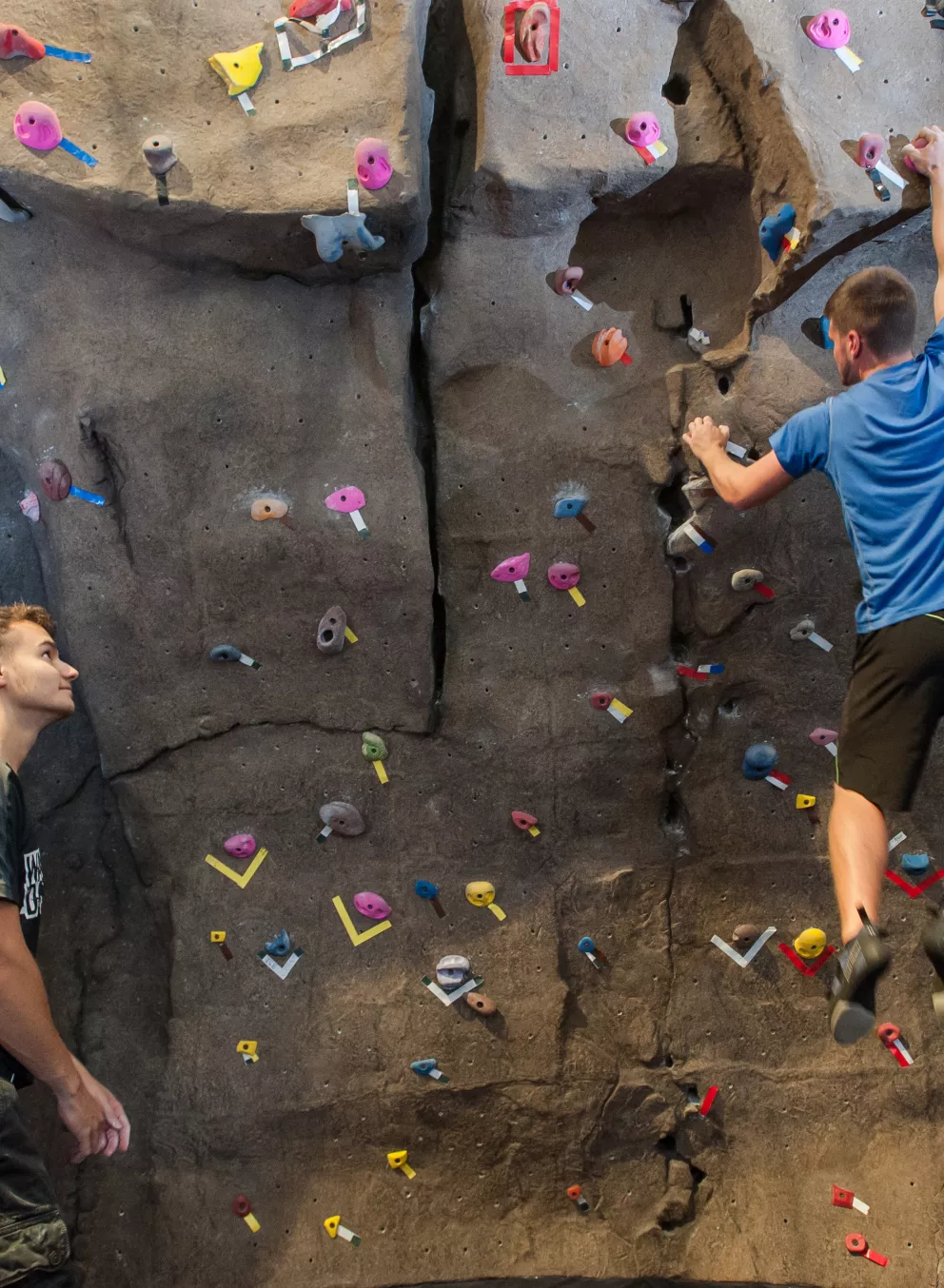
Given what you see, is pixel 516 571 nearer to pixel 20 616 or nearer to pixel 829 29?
pixel 20 616

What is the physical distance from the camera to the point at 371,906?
3.47 m

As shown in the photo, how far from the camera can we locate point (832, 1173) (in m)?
3.39

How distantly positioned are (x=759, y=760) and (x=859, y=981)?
1.07 m

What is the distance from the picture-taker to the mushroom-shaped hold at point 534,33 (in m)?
3.15

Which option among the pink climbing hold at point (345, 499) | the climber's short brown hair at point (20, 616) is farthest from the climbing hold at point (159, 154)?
the climber's short brown hair at point (20, 616)

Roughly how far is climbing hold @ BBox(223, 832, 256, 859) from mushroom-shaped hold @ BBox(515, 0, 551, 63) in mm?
2414

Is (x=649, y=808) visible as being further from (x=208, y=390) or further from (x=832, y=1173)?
(x=208, y=390)

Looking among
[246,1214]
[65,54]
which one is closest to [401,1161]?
[246,1214]

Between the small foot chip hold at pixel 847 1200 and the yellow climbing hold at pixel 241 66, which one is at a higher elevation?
the yellow climbing hold at pixel 241 66

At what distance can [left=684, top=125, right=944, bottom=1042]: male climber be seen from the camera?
264 centimetres

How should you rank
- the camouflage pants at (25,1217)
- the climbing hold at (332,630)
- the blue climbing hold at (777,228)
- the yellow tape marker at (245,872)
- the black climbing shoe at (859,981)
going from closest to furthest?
the black climbing shoe at (859,981) → the camouflage pants at (25,1217) → the blue climbing hold at (777,228) → the climbing hold at (332,630) → the yellow tape marker at (245,872)

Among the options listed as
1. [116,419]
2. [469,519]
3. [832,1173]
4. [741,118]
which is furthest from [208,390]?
[832,1173]

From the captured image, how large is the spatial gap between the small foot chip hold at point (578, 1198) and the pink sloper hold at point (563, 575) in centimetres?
181

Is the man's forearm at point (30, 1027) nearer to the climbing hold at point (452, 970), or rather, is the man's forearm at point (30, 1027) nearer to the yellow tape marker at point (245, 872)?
the yellow tape marker at point (245, 872)
